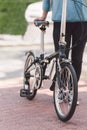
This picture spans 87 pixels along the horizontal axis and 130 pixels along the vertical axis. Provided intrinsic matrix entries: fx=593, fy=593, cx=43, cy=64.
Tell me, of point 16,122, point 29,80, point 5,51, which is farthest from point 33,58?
point 5,51

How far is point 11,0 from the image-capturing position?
52.3 ft

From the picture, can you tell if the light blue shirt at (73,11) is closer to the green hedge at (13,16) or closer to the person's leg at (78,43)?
the person's leg at (78,43)

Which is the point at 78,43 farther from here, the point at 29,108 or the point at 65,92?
the point at 29,108

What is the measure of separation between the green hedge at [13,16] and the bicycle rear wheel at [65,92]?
9.51 m

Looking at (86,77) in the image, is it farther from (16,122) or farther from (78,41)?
(16,122)

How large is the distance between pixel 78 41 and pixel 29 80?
1002 mm

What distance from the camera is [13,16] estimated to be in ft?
52.6

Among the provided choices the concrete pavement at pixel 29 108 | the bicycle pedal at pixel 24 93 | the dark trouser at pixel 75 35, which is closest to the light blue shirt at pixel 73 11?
the dark trouser at pixel 75 35

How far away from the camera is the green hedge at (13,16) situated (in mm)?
15976

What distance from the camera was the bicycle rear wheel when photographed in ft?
20.5

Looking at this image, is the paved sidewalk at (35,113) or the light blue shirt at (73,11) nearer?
the paved sidewalk at (35,113)

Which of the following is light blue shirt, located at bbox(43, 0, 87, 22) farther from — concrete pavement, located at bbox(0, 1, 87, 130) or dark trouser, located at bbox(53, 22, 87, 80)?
concrete pavement, located at bbox(0, 1, 87, 130)

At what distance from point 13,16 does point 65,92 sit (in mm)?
9800

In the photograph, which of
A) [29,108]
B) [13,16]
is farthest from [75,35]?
[13,16]
